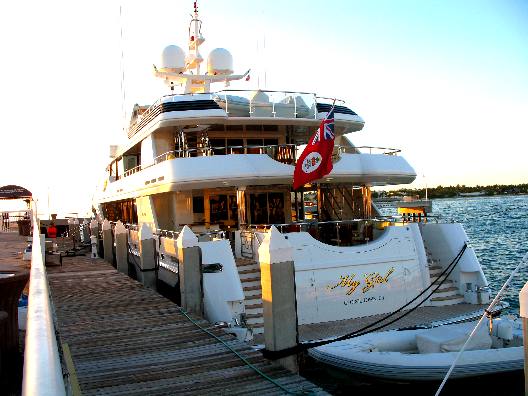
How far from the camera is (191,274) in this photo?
11500 millimetres

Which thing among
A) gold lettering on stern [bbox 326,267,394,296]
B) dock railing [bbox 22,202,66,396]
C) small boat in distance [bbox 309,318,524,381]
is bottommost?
small boat in distance [bbox 309,318,524,381]

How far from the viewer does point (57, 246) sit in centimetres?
2514

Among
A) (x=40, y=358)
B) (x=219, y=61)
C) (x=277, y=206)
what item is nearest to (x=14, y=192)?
(x=219, y=61)

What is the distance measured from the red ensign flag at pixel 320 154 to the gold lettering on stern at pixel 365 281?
2580mm

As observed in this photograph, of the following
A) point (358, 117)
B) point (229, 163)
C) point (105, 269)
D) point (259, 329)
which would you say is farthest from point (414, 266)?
point (105, 269)

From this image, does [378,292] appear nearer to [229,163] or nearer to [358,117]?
[229,163]

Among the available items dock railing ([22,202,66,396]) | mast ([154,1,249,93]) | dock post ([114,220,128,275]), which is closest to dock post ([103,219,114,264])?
dock post ([114,220,128,275])

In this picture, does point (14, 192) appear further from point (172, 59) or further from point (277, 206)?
point (277, 206)

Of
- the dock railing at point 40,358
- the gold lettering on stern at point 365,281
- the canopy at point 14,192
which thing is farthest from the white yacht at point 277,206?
the canopy at point 14,192

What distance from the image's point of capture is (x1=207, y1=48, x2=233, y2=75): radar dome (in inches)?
877

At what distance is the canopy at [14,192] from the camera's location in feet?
116

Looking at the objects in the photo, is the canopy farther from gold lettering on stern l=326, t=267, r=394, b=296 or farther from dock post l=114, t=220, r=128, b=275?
gold lettering on stern l=326, t=267, r=394, b=296

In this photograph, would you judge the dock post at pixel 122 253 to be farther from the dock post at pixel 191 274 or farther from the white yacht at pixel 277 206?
the dock post at pixel 191 274

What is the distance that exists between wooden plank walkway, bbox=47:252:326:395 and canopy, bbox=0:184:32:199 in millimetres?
25399
